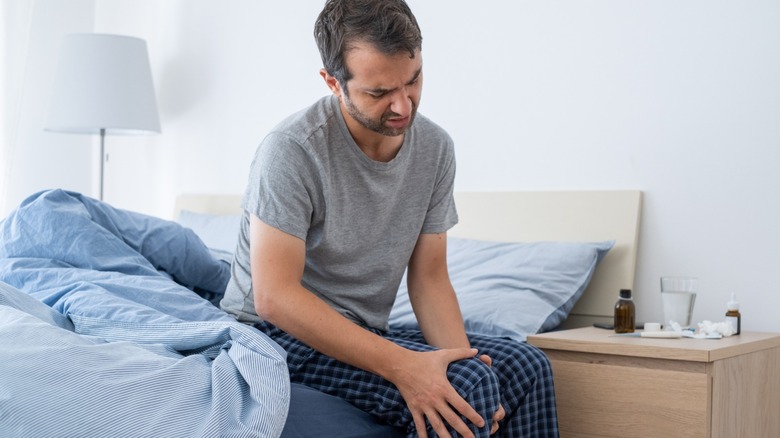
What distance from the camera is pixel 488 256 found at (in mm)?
2270

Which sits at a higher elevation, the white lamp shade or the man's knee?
the white lamp shade

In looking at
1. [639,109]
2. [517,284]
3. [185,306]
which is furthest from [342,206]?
[639,109]

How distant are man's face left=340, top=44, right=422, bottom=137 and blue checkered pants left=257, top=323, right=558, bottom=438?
1.23ft

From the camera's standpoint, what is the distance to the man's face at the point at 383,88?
1.45 metres

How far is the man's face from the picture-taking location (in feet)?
4.77

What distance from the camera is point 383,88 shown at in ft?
4.83

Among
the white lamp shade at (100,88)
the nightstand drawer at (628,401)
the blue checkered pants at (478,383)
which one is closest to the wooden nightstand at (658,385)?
the nightstand drawer at (628,401)

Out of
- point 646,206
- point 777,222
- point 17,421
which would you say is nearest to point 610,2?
point 646,206

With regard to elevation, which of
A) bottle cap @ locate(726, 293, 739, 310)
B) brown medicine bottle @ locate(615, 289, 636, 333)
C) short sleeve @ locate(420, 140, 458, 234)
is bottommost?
brown medicine bottle @ locate(615, 289, 636, 333)

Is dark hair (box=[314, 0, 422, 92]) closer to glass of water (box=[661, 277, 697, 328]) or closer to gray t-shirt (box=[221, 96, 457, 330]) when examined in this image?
gray t-shirt (box=[221, 96, 457, 330])

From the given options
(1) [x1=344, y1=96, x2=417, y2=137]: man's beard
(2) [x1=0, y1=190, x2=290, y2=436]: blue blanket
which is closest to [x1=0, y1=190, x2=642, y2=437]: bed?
(2) [x1=0, y1=190, x2=290, y2=436]: blue blanket

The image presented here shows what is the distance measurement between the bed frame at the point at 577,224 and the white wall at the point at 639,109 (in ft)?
0.18

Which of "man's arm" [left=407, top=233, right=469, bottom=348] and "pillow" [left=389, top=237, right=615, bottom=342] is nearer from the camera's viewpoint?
"man's arm" [left=407, top=233, right=469, bottom=348]

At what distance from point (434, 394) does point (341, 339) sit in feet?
0.59
